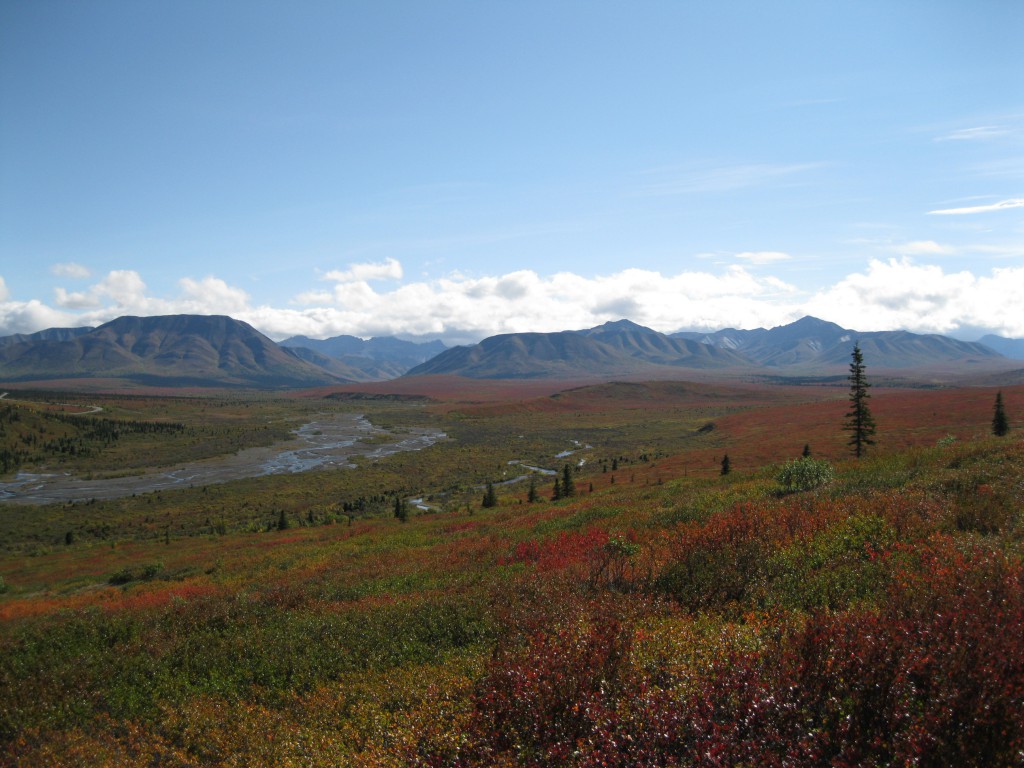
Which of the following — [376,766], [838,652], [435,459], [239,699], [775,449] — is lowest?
[435,459]

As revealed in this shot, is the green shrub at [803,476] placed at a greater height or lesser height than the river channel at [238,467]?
greater

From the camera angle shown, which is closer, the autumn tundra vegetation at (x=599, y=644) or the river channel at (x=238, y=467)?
the autumn tundra vegetation at (x=599, y=644)

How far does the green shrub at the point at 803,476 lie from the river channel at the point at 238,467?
66.6m

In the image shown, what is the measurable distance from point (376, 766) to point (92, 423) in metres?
139

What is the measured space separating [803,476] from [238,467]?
78.3 m

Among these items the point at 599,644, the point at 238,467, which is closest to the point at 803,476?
the point at 599,644

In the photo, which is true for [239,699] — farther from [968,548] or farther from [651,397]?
[651,397]

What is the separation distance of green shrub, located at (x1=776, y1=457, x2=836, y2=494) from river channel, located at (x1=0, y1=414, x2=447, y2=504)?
6656 cm

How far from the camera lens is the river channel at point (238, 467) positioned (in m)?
64.0

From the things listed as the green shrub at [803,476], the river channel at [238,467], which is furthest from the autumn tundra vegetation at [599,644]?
the river channel at [238,467]

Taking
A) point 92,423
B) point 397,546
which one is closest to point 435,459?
point 397,546

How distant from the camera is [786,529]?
11570mm

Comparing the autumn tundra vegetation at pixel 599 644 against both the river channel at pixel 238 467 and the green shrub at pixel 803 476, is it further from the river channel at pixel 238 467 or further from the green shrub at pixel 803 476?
the river channel at pixel 238 467

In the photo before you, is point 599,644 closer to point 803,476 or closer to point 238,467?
point 803,476
